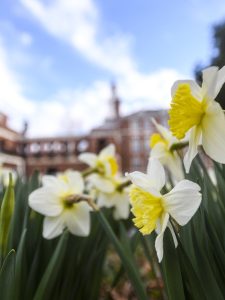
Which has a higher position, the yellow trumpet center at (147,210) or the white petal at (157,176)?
the white petal at (157,176)

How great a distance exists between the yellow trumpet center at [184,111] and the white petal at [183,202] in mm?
58

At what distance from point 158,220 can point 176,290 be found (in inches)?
3.0

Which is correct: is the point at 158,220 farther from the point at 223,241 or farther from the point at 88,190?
the point at 88,190

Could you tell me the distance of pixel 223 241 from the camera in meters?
0.45

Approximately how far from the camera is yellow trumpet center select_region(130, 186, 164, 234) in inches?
15.5

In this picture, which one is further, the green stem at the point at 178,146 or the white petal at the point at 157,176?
the green stem at the point at 178,146

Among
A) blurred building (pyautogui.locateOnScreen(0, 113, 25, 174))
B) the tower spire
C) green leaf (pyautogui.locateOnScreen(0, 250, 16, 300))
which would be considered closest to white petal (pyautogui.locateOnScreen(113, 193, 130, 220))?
green leaf (pyautogui.locateOnScreen(0, 250, 16, 300))

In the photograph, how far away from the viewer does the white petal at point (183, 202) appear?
38 centimetres

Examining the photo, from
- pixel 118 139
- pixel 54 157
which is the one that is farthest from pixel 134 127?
pixel 54 157

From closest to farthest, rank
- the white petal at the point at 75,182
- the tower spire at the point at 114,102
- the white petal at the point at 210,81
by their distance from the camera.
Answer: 1. the white petal at the point at 210,81
2. the white petal at the point at 75,182
3. the tower spire at the point at 114,102

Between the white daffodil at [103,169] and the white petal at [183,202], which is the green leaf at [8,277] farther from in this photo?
the white daffodil at [103,169]

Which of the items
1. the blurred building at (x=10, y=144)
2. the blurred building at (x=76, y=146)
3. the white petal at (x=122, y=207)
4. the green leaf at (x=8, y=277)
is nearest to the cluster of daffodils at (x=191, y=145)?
the green leaf at (x=8, y=277)

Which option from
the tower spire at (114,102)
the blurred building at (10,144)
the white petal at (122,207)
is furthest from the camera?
the tower spire at (114,102)

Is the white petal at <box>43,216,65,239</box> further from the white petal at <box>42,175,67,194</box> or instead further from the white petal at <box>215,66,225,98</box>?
the white petal at <box>215,66,225,98</box>
